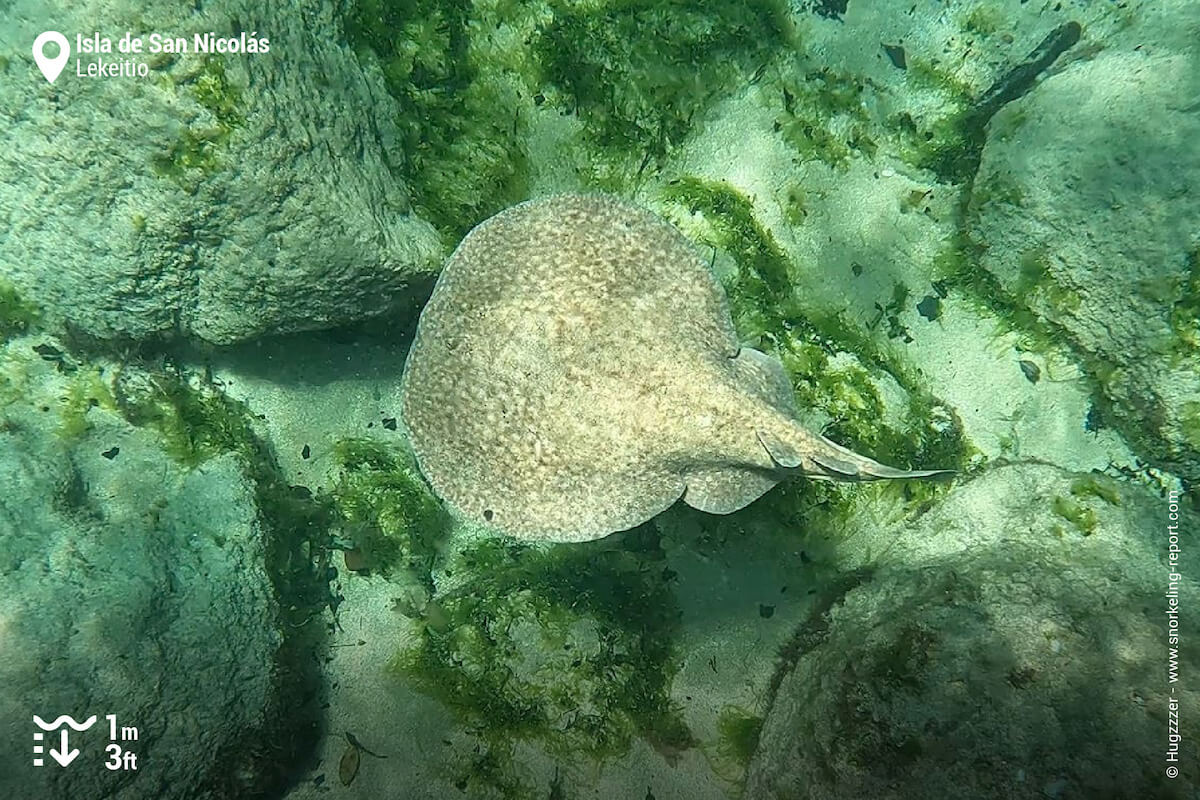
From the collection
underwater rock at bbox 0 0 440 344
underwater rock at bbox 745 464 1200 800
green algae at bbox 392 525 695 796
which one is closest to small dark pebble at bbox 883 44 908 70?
underwater rock at bbox 745 464 1200 800

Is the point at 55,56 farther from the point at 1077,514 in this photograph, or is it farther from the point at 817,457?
the point at 1077,514

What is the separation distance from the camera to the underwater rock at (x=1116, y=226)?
16.8 ft

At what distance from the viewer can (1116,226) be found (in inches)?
208

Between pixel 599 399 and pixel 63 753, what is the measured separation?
4.02m

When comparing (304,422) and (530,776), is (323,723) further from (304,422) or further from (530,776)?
(304,422)

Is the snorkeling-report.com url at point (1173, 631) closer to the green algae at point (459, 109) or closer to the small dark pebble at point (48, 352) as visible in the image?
the green algae at point (459, 109)

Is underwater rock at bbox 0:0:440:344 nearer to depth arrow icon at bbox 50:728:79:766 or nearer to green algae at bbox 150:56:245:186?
green algae at bbox 150:56:245:186

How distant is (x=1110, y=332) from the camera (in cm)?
551

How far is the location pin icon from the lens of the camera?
13.5ft

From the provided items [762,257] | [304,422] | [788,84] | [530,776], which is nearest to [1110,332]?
[762,257]

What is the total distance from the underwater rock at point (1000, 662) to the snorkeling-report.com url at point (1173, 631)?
0.9 inches

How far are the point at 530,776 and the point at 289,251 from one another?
4442 millimetres

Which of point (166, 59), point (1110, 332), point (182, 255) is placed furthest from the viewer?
point (1110, 332)

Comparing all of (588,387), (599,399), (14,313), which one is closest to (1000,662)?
(599,399)
